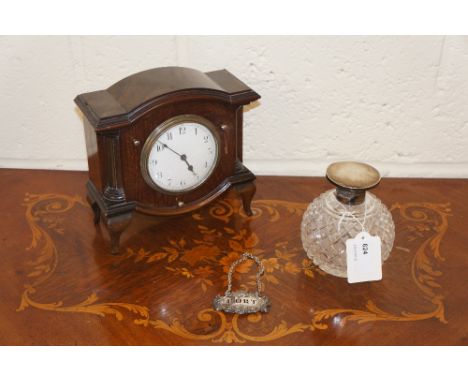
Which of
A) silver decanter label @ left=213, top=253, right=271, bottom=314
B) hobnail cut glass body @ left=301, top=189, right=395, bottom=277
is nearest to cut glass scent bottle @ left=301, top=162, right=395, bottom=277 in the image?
hobnail cut glass body @ left=301, top=189, right=395, bottom=277

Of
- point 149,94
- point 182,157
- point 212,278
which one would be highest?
point 149,94

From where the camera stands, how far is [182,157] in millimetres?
1353

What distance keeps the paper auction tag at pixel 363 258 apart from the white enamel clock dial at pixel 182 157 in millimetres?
363

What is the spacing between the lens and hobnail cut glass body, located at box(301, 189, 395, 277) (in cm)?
128

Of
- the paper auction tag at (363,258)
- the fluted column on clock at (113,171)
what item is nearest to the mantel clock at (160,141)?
the fluted column on clock at (113,171)

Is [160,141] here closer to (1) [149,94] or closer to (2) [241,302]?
(1) [149,94]

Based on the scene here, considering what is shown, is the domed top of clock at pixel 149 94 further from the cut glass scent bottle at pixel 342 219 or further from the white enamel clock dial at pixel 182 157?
the cut glass scent bottle at pixel 342 219

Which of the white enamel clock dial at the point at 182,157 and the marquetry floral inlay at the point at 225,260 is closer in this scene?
the marquetry floral inlay at the point at 225,260

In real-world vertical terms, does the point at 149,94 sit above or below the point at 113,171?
above

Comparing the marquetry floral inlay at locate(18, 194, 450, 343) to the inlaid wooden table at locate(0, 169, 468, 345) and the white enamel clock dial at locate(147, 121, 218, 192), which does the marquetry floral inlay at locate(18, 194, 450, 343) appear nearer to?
the inlaid wooden table at locate(0, 169, 468, 345)

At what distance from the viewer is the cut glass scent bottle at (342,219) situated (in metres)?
1.26

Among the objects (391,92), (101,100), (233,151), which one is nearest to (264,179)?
(233,151)

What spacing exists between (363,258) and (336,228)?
0.08 meters

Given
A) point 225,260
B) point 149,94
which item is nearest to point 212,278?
point 225,260
